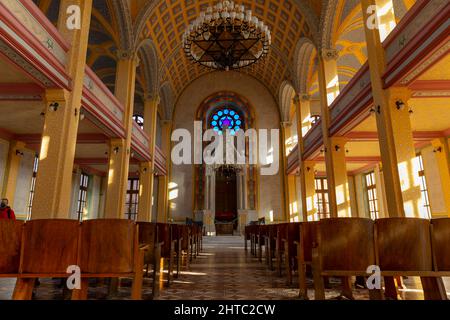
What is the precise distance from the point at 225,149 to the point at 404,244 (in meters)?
17.2

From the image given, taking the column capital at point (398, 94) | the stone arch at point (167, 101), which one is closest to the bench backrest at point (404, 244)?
the column capital at point (398, 94)

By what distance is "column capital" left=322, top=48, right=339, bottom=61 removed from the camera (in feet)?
35.0

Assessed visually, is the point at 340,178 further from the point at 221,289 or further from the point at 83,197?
the point at 83,197

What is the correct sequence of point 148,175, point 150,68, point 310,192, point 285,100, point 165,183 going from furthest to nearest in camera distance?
1. point 285,100
2. point 165,183
3. point 150,68
4. point 148,175
5. point 310,192

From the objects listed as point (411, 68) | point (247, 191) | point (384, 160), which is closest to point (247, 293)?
point (384, 160)

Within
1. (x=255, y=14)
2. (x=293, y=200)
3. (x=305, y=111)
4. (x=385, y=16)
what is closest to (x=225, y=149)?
(x=293, y=200)

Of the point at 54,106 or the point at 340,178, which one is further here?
the point at 340,178

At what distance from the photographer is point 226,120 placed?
20.7 meters

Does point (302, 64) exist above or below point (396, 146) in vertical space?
above

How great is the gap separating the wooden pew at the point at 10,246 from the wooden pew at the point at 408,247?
3.37 metres

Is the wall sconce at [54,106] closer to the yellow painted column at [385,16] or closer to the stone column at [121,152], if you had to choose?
the stone column at [121,152]

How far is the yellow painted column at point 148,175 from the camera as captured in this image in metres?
13.4

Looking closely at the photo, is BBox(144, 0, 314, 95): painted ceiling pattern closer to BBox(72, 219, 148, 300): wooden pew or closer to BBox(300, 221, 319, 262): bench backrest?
BBox(300, 221, 319, 262): bench backrest
